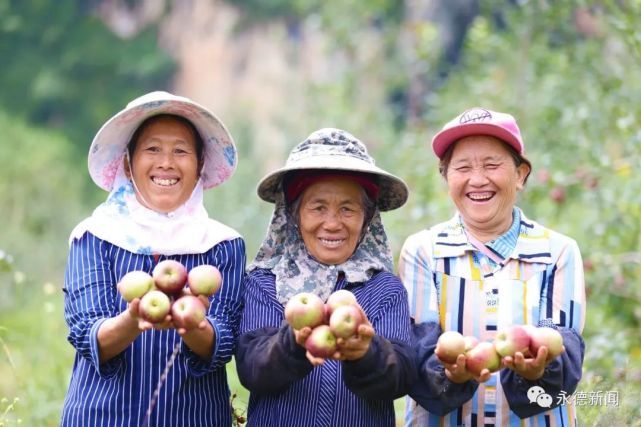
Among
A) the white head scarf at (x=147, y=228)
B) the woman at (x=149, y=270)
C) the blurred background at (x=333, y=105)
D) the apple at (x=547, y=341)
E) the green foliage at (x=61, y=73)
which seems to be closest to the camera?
the apple at (x=547, y=341)

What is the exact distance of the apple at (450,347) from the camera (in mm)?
2695

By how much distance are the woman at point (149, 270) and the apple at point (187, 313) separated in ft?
0.22

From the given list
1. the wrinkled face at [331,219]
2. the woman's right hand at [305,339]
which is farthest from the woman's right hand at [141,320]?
the wrinkled face at [331,219]

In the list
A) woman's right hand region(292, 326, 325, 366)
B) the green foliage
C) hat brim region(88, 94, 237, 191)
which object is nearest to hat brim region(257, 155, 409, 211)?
A: hat brim region(88, 94, 237, 191)

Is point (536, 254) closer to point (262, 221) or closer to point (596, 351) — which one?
point (596, 351)

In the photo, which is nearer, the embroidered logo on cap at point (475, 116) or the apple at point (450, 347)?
the apple at point (450, 347)

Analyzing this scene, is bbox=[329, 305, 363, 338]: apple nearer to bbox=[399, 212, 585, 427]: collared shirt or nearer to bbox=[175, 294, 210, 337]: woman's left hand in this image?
bbox=[175, 294, 210, 337]: woman's left hand

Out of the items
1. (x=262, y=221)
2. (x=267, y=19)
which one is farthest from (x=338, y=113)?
(x=267, y=19)

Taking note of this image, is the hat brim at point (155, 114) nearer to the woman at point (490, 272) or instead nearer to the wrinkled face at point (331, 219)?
the wrinkled face at point (331, 219)

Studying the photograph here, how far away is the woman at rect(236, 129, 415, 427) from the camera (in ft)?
9.04

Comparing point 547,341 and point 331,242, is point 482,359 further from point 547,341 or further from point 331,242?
point 331,242

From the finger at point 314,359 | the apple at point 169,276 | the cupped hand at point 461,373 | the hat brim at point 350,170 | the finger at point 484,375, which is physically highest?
the hat brim at point 350,170

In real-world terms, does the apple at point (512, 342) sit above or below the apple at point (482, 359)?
above

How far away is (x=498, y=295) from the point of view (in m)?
2.98
